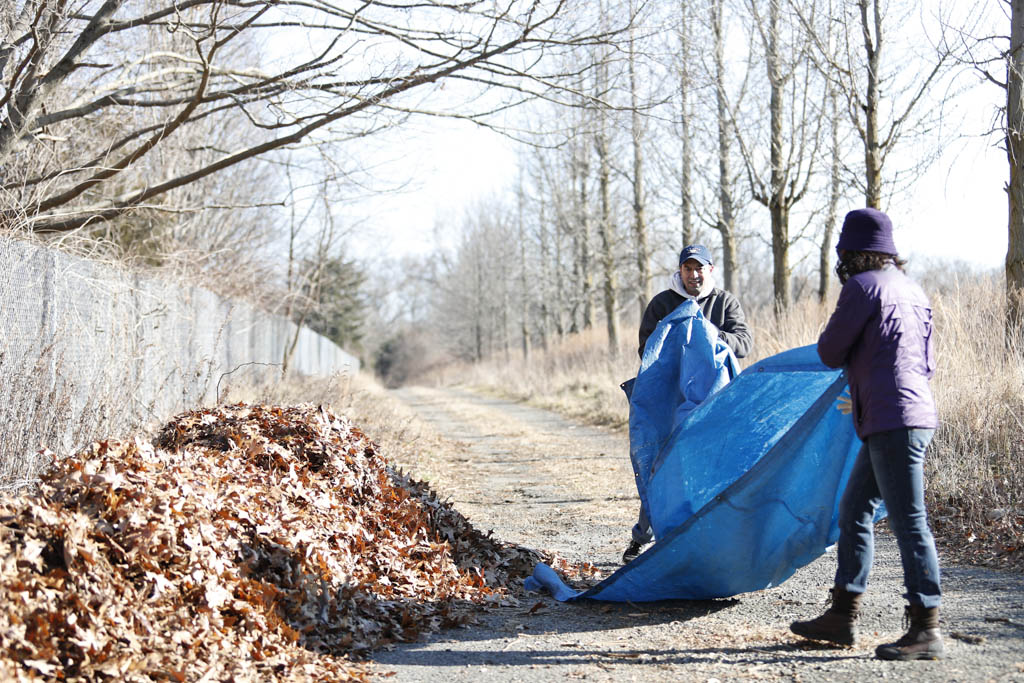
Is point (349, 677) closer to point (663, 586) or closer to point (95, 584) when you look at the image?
point (95, 584)

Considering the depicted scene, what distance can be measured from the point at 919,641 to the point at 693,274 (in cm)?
277

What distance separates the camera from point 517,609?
5.20 meters

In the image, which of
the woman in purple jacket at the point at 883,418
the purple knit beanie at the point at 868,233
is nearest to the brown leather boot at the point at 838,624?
the woman in purple jacket at the point at 883,418

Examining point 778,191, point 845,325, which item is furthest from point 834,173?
point 845,325

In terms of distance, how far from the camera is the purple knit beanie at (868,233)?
4.18 meters

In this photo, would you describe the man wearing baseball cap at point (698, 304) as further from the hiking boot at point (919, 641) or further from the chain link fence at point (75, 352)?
the chain link fence at point (75, 352)

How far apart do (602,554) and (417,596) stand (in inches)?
78.6

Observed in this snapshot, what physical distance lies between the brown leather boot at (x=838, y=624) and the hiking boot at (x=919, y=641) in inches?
8.6

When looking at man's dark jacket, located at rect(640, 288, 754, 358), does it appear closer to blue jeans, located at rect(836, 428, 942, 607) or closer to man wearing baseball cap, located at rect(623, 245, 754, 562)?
man wearing baseball cap, located at rect(623, 245, 754, 562)

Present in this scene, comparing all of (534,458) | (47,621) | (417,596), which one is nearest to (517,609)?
(417,596)

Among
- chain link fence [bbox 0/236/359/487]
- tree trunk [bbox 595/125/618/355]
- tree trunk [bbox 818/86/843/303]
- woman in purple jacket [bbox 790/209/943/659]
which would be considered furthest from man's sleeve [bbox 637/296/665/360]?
tree trunk [bbox 595/125/618/355]

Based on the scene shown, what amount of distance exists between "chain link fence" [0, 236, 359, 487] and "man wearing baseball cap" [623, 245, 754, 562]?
4352 millimetres

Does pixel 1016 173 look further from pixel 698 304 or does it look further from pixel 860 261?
pixel 860 261

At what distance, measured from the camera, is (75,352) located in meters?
8.38
